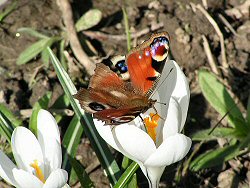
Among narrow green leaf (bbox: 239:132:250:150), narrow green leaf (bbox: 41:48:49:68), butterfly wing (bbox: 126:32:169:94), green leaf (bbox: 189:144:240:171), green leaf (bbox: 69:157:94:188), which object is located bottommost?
green leaf (bbox: 189:144:240:171)

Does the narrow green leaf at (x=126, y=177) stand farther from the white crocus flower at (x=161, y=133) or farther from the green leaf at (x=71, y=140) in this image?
the green leaf at (x=71, y=140)

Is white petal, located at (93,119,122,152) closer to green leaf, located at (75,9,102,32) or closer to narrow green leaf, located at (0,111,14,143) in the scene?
narrow green leaf, located at (0,111,14,143)

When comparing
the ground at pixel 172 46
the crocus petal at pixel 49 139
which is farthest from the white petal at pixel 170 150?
→ the ground at pixel 172 46

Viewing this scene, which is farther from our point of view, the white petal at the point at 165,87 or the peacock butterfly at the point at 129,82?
the white petal at the point at 165,87

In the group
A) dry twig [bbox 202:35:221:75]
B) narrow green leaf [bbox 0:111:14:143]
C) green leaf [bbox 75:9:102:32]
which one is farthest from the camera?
green leaf [bbox 75:9:102:32]

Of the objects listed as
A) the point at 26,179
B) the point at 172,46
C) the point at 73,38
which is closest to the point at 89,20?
the point at 73,38

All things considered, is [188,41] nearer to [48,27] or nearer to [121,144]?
[48,27]

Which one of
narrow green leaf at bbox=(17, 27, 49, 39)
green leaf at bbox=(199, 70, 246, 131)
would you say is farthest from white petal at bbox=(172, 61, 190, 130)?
narrow green leaf at bbox=(17, 27, 49, 39)
